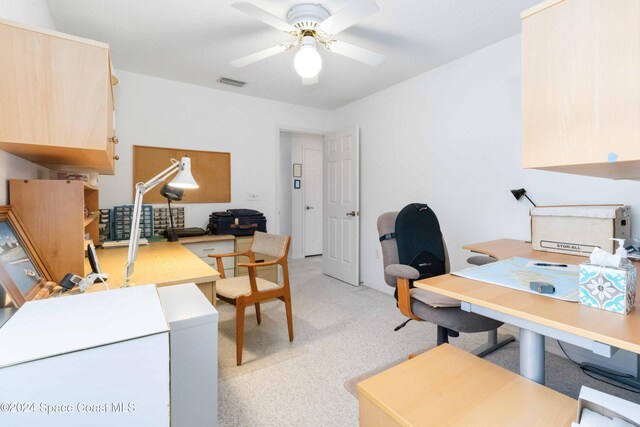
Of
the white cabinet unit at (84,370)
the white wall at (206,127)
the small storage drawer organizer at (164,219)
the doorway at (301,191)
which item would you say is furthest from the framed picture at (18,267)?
the doorway at (301,191)

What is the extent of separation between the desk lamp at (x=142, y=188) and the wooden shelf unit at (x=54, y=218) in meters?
0.24

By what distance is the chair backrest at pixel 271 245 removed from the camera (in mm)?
2463

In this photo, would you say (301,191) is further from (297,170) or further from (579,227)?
(579,227)

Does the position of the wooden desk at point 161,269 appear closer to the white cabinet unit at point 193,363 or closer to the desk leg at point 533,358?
the white cabinet unit at point 193,363

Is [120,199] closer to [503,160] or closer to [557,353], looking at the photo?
[503,160]

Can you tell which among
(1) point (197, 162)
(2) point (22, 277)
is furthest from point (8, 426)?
(1) point (197, 162)

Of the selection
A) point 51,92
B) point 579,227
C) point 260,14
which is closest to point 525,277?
point 579,227

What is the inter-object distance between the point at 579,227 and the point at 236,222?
297 centimetres

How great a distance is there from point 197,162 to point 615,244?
377 centimetres

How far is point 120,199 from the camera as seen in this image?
10.4 ft

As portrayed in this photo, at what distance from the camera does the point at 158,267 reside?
186 cm

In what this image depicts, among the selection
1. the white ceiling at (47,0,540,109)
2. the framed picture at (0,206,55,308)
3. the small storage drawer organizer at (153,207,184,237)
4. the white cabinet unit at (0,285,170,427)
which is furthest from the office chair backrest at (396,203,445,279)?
the small storage drawer organizer at (153,207,184,237)

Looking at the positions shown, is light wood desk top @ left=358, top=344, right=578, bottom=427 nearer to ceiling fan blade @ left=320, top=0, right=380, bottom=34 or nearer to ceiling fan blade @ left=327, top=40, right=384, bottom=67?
ceiling fan blade @ left=320, top=0, right=380, bottom=34

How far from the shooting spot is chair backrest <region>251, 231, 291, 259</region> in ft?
8.08
